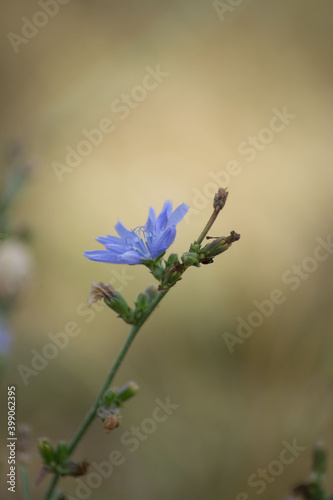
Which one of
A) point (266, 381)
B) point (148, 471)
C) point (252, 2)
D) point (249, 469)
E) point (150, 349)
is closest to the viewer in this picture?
point (249, 469)

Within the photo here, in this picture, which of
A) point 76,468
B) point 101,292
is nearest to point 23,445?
point 76,468

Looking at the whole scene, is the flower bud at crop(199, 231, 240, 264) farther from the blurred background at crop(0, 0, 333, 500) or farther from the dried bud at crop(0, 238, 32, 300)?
the blurred background at crop(0, 0, 333, 500)

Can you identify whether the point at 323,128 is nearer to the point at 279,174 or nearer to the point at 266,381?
the point at 279,174

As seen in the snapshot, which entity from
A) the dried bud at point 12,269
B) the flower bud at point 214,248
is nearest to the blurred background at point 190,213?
the dried bud at point 12,269

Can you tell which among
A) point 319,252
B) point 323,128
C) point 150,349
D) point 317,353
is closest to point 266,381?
point 317,353

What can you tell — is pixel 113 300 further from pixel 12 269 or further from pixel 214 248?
pixel 12 269

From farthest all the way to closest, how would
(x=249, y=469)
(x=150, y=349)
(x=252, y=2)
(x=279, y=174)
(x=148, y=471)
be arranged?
(x=252, y=2) < (x=279, y=174) < (x=150, y=349) < (x=148, y=471) < (x=249, y=469)
